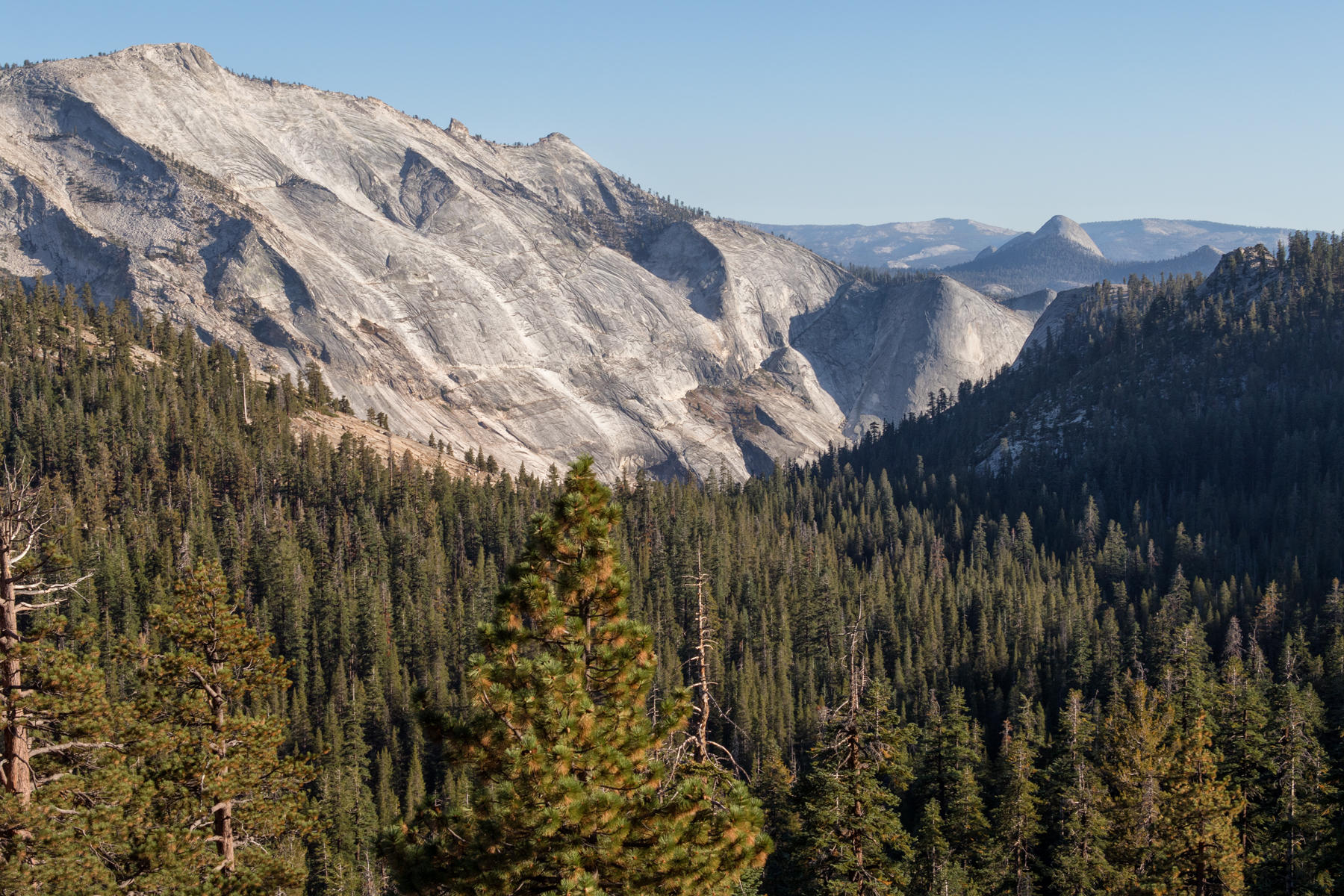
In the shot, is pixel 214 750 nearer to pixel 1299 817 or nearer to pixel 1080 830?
pixel 1080 830

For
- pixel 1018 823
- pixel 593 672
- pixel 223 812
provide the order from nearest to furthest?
pixel 593 672
pixel 223 812
pixel 1018 823

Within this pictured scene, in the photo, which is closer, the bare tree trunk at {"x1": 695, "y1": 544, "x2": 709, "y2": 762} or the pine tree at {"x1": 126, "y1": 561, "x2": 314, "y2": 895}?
the bare tree trunk at {"x1": 695, "y1": 544, "x2": 709, "y2": 762}

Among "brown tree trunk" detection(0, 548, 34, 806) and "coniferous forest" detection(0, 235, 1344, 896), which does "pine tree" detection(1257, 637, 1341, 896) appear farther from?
"brown tree trunk" detection(0, 548, 34, 806)

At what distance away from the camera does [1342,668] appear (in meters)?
95.1

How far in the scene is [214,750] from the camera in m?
27.0

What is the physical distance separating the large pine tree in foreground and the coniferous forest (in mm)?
77

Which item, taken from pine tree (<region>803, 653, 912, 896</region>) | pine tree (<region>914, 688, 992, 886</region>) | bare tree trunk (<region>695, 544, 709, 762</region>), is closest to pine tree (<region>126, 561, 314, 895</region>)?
bare tree trunk (<region>695, 544, 709, 762</region>)

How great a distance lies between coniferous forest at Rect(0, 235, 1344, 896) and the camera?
19891 millimetres

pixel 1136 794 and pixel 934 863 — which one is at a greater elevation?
pixel 1136 794

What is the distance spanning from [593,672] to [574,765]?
6.34 ft

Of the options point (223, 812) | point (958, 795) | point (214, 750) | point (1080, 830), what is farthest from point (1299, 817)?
point (214, 750)

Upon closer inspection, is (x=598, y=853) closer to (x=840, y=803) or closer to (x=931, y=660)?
(x=840, y=803)

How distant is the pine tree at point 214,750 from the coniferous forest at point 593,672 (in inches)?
4.2

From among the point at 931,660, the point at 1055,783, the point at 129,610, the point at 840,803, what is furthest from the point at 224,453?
the point at 840,803
